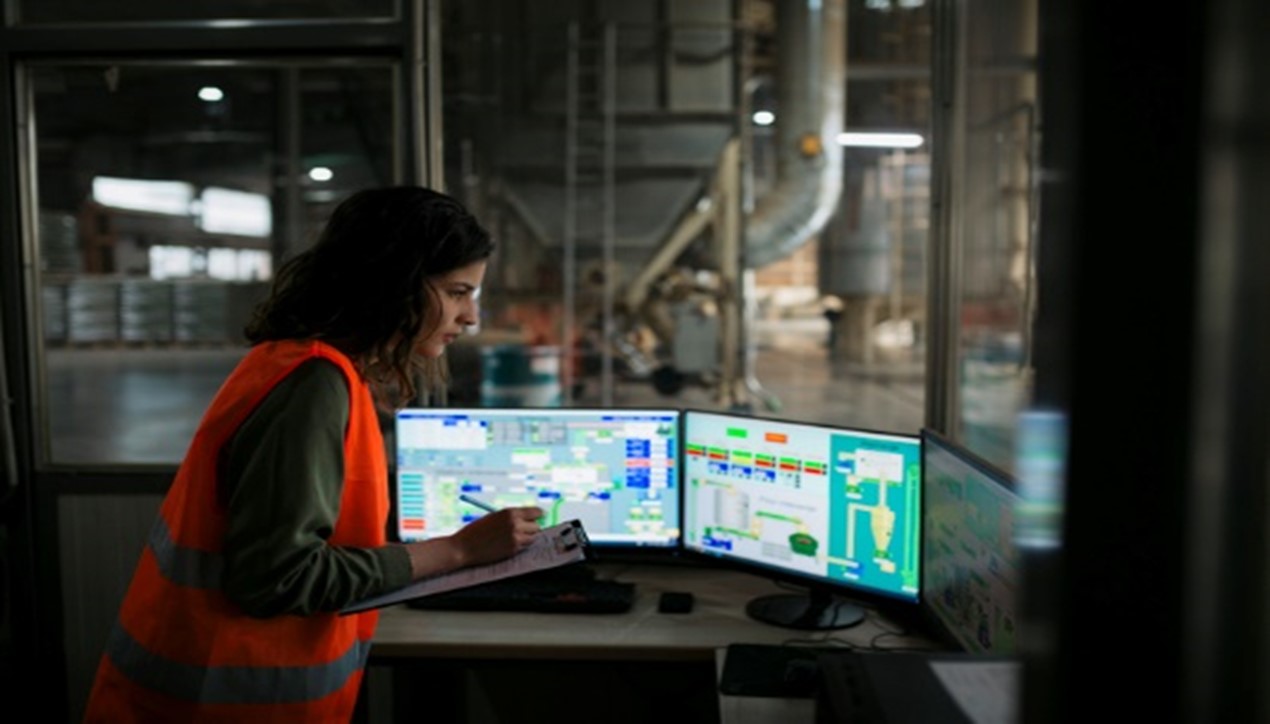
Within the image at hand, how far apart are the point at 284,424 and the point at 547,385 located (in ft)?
19.1

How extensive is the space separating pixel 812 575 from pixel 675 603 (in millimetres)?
293

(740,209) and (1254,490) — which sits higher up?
(740,209)

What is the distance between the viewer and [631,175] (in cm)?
798

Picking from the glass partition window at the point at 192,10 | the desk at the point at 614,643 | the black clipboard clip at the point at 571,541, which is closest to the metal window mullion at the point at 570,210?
the desk at the point at 614,643

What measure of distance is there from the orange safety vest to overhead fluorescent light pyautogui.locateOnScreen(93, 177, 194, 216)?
1302 cm

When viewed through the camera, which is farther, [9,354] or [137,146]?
[137,146]

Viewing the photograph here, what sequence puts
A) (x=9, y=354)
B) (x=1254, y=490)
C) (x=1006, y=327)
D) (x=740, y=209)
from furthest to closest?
1. (x=1006, y=327)
2. (x=740, y=209)
3. (x=9, y=354)
4. (x=1254, y=490)

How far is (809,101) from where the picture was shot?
8.00 metres

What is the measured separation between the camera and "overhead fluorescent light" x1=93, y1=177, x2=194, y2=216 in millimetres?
12914

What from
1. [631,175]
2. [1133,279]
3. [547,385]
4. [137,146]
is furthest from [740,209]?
[137,146]

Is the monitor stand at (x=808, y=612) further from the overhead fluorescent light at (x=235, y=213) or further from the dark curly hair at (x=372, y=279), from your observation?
the overhead fluorescent light at (x=235, y=213)

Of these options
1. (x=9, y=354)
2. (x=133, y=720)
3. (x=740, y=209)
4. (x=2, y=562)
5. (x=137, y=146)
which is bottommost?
(x=2, y=562)

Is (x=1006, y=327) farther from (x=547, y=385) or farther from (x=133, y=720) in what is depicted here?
(x=133, y=720)

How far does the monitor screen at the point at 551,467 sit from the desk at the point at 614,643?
18cm
